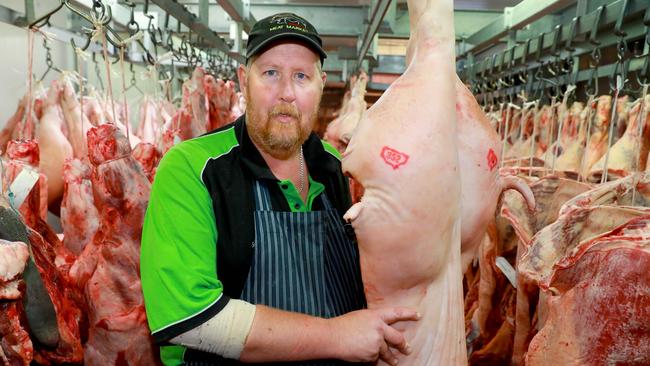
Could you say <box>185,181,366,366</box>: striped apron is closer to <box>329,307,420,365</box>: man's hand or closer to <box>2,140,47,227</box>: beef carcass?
<box>329,307,420,365</box>: man's hand

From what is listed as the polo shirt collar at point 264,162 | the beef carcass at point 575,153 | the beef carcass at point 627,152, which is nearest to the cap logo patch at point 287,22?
the polo shirt collar at point 264,162

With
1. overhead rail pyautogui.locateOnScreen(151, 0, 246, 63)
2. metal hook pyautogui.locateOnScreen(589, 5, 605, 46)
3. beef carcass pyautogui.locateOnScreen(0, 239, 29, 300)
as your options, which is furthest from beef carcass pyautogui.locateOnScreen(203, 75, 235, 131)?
beef carcass pyautogui.locateOnScreen(0, 239, 29, 300)

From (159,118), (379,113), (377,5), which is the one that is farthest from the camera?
(159,118)

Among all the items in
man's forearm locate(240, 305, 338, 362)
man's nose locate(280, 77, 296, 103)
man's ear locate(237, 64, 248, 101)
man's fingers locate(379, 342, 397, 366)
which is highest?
man's ear locate(237, 64, 248, 101)

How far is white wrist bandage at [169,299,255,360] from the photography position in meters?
1.54

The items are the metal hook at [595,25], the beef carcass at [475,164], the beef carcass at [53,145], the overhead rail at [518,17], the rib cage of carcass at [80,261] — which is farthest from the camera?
the beef carcass at [53,145]

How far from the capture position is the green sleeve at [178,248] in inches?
61.0

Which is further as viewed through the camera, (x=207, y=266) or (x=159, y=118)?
(x=159, y=118)

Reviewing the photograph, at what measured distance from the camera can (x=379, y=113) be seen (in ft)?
4.56

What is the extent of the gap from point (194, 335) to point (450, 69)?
95cm

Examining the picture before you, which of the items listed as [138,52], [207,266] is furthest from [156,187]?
[138,52]

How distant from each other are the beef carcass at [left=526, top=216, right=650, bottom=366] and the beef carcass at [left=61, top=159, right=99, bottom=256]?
1.91 m

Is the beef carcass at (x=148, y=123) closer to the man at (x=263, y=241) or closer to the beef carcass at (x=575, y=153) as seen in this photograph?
the man at (x=263, y=241)

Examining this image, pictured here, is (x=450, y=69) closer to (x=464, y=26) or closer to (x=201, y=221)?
(x=201, y=221)
